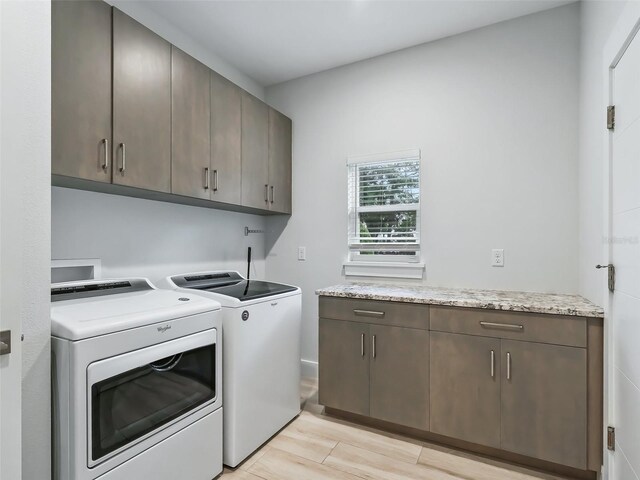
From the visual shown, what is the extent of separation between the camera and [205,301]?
1.81m

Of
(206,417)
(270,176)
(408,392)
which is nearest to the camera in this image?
(206,417)

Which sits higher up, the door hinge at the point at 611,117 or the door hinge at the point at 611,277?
the door hinge at the point at 611,117

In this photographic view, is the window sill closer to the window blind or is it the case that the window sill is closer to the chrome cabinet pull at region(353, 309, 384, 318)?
the window blind

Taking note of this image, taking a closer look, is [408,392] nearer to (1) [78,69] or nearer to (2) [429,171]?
(2) [429,171]

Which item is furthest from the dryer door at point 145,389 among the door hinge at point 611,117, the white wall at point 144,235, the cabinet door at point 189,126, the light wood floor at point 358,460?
the door hinge at point 611,117

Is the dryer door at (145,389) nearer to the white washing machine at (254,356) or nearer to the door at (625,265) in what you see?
the white washing machine at (254,356)

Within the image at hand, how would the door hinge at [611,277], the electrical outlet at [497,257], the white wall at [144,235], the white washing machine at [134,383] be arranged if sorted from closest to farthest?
1. the white washing machine at [134,383]
2. the door hinge at [611,277]
3. the white wall at [144,235]
4. the electrical outlet at [497,257]

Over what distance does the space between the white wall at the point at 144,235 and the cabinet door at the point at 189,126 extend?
1.31 feet

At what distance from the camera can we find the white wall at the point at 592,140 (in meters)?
1.73

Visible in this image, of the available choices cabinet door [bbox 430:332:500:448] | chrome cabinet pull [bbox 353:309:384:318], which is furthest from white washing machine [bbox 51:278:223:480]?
cabinet door [bbox 430:332:500:448]

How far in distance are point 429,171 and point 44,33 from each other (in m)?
2.34

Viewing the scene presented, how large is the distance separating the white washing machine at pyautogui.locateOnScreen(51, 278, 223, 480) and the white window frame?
141 cm

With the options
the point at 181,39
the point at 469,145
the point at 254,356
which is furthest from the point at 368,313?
the point at 181,39

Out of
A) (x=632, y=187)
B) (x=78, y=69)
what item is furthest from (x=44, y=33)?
→ (x=632, y=187)
